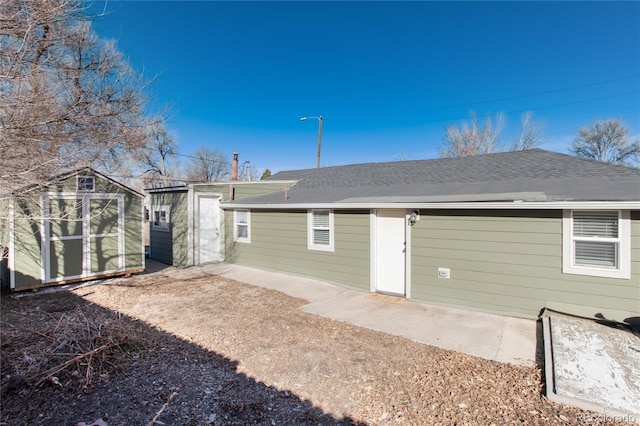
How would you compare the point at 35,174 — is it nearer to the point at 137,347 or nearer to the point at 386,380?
the point at 137,347

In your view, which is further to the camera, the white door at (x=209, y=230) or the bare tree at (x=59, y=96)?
the white door at (x=209, y=230)

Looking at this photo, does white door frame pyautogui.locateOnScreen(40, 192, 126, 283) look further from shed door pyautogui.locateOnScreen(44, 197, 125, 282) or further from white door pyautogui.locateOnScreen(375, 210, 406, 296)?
white door pyautogui.locateOnScreen(375, 210, 406, 296)

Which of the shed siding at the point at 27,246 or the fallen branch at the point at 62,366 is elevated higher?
the shed siding at the point at 27,246

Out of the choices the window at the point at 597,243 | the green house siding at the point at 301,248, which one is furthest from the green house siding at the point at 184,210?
the window at the point at 597,243

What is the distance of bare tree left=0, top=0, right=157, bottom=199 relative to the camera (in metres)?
4.95

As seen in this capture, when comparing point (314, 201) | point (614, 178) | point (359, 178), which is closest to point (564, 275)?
point (614, 178)

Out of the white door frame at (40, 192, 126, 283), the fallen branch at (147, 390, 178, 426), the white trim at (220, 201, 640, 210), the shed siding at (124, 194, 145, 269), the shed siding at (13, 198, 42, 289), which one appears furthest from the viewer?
the shed siding at (124, 194, 145, 269)

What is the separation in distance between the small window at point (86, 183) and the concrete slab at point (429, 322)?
5.12 m

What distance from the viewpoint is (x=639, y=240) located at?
4.59 meters

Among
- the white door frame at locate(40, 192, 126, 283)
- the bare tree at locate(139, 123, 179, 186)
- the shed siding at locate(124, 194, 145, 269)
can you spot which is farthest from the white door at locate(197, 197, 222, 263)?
the bare tree at locate(139, 123, 179, 186)

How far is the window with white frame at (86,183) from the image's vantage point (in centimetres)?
753

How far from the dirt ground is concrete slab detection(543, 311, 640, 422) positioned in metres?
0.16

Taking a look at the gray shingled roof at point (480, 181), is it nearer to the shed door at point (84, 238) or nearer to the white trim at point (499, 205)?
the white trim at point (499, 205)

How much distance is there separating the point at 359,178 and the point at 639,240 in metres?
7.04
